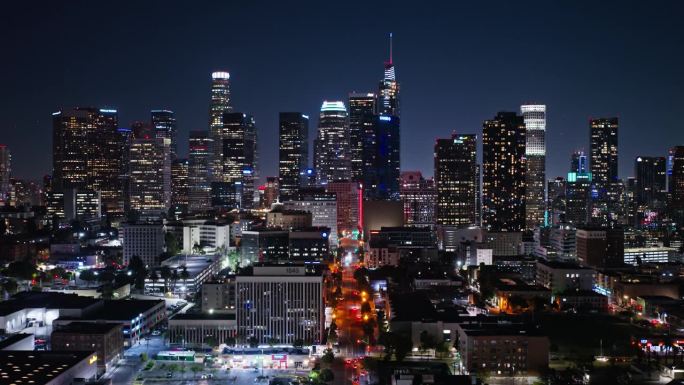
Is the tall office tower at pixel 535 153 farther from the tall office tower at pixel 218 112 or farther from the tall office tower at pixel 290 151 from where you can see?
the tall office tower at pixel 218 112

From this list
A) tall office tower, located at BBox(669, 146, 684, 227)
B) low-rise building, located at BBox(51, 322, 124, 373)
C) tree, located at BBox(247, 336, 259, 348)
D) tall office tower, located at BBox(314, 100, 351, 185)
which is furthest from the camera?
tall office tower, located at BBox(314, 100, 351, 185)

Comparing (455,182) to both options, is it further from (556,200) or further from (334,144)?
(334,144)

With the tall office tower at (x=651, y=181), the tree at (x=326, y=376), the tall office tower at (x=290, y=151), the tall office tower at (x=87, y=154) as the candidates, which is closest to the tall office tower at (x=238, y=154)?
the tall office tower at (x=290, y=151)

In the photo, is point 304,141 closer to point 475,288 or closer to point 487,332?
point 475,288

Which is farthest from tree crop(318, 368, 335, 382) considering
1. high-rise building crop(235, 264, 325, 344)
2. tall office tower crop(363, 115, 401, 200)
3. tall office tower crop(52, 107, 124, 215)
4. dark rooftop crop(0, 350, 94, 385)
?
tall office tower crop(52, 107, 124, 215)

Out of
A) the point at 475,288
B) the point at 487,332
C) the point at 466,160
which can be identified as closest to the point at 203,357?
the point at 487,332

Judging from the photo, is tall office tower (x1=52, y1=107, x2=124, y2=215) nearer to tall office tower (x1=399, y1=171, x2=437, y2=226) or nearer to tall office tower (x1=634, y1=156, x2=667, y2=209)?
tall office tower (x1=399, y1=171, x2=437, y2=226)
